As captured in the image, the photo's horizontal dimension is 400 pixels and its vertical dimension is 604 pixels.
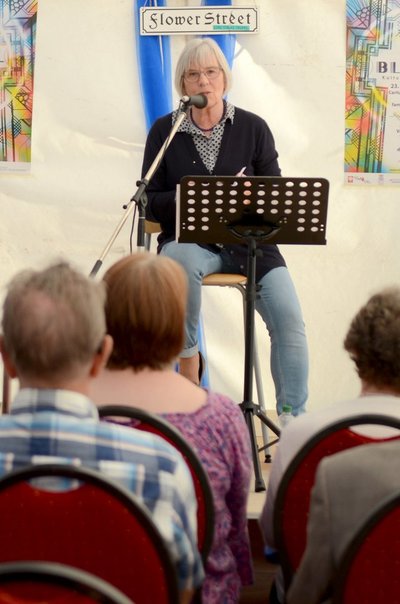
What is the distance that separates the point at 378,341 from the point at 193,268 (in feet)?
6.04

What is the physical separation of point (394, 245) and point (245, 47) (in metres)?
1.11

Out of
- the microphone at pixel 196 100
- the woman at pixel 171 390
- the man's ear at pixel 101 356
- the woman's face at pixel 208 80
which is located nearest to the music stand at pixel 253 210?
the microphone at pixel 196 100

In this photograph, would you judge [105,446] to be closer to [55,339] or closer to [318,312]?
[55,339]

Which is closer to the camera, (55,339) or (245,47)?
(55,339)

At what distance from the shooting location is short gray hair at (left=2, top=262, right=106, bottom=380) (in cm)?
125

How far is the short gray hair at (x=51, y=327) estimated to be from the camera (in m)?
1.25

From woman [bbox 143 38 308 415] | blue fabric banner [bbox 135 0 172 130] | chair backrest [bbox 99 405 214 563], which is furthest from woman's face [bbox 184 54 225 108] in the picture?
chair backrest [bbox 99 405 214 563]

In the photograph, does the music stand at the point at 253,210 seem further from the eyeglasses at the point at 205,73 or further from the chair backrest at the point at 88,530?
the chair backrest at the point at 88,530

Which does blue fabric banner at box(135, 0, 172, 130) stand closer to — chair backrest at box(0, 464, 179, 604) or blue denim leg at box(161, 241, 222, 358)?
blue denim leg at box(161, 241, 222, 358)

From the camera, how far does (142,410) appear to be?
143cm

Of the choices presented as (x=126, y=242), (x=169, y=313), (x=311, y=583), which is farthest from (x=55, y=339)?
(x=126, y=242)

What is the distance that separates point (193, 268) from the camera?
338 centimetres

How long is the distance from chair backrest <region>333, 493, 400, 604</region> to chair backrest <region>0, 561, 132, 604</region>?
14.4 inches

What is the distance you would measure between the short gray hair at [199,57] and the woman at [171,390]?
207 centimetres
